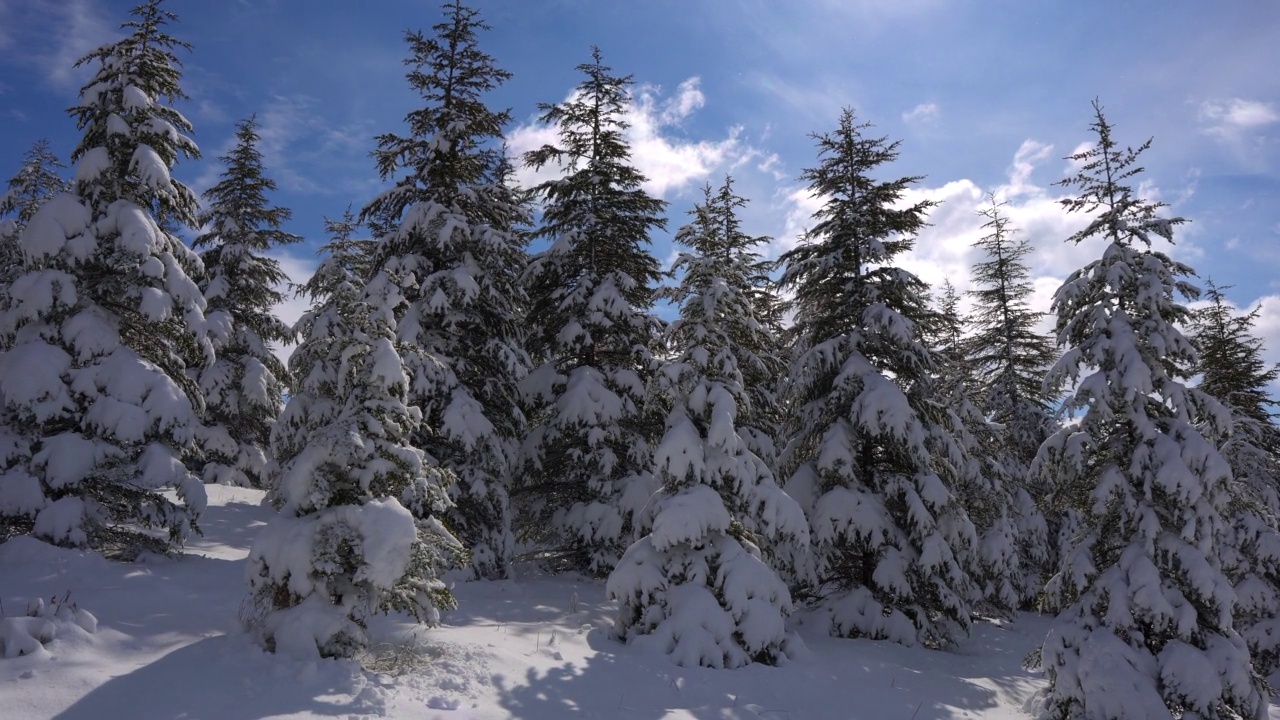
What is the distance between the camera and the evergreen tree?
14242 millimetres

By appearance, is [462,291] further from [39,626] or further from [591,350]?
[39,626]

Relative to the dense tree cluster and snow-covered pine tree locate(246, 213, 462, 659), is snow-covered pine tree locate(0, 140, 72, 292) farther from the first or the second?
snow-covered pine tree locate(246, 213, 462, 659)

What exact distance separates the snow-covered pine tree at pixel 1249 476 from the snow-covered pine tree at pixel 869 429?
5.11m

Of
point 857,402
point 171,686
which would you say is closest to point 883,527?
point 857,402

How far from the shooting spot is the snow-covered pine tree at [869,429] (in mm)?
13547

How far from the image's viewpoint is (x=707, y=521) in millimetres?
10758

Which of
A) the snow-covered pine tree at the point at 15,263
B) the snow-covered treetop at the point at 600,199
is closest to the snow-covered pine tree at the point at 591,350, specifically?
the snow-covered treetop at the point at 600,199

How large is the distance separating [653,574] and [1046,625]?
690 inches

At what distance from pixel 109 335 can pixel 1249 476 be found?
2872cm

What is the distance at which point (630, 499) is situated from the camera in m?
15.0

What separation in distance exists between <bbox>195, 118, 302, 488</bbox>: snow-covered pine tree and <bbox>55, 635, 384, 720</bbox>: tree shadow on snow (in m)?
16.6

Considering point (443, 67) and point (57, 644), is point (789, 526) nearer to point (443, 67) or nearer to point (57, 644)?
point (57, 644)

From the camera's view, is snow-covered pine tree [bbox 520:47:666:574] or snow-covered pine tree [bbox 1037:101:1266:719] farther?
snow-covered pine tree [bbox 520:47:666:574]

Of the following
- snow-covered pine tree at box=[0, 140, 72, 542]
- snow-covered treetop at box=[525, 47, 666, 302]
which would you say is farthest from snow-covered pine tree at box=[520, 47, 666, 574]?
snow-covered pine tree at box=[0, 140, 72, 542]
